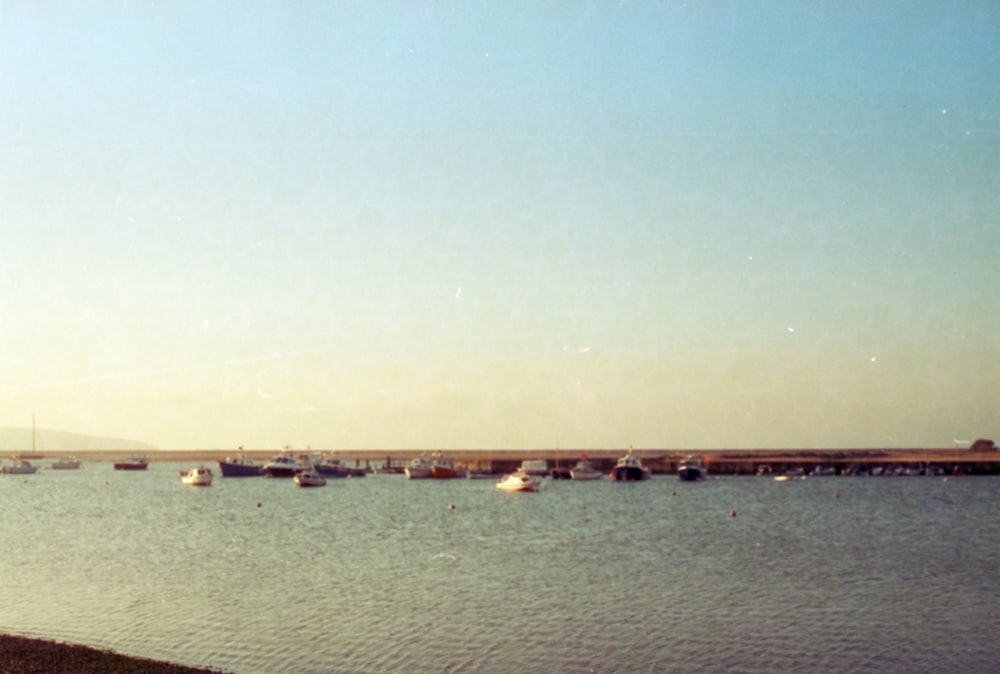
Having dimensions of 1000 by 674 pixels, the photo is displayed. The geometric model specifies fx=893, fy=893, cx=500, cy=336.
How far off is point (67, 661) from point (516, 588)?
1822 cm

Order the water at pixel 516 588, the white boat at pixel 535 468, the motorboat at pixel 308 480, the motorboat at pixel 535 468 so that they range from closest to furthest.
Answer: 1. the water at pixel 516 588
2. the motorboat at pixel 308 480
3. the motorboat at pixel 535 468
4. the white boat at pixel 535 468

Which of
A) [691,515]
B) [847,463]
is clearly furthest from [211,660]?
[847,463]

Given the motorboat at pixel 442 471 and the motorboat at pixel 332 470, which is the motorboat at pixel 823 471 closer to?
the motorboat at pixel 442 471

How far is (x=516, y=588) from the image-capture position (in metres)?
35.4

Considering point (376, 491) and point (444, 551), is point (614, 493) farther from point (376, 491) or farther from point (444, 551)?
point (444, 551)

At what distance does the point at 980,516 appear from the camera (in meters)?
71.9

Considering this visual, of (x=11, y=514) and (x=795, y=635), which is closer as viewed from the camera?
(x=795, y=635)

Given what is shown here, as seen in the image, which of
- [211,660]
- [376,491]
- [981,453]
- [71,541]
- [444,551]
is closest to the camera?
[211,660]

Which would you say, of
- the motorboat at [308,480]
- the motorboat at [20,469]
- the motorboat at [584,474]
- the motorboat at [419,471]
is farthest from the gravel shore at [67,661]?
the motorboat at [20,469]

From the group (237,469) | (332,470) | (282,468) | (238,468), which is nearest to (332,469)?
(332,470)

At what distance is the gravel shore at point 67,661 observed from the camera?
20.0 m

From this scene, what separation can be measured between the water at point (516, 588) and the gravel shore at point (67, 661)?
7.78ft

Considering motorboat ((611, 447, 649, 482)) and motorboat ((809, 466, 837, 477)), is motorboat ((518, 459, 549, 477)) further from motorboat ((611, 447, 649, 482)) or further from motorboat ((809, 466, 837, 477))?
motorboat ((809, 466, 837, 477))

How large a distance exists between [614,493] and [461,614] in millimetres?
70242
